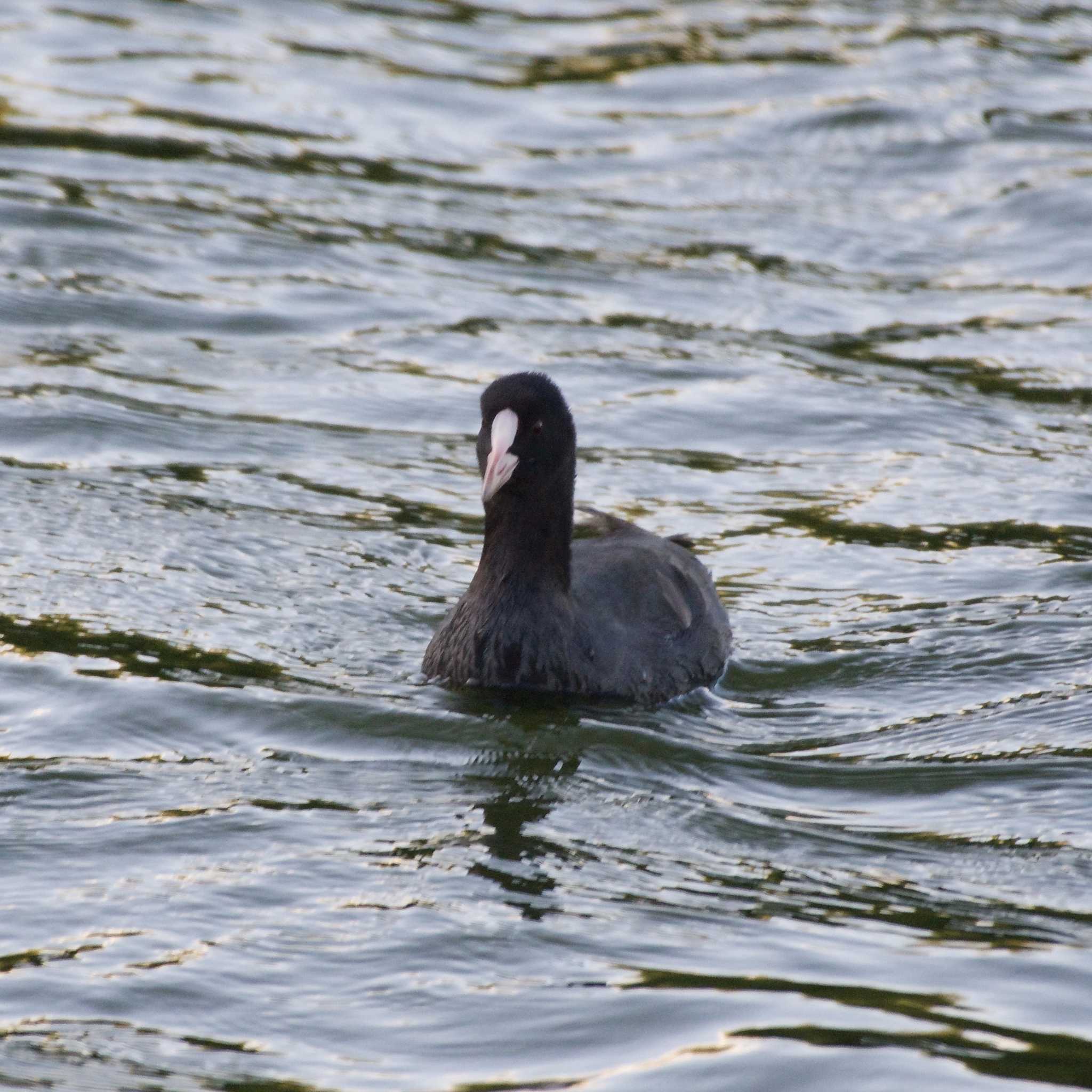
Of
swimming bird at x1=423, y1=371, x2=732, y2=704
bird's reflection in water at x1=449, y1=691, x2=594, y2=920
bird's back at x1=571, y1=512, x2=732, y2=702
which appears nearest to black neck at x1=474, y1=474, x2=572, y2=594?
swimming bird at x1=423, y1=371, x2=732, y2=704

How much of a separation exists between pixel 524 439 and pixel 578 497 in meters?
2.32

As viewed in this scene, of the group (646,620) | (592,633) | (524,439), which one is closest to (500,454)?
(524,439)

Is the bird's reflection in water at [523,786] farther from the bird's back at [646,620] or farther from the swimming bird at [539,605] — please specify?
the bird's back at [646,620]

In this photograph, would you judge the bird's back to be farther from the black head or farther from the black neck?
the black head

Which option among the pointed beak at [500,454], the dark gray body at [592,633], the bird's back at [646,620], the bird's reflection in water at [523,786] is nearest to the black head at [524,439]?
the pointed beak at [500,454]

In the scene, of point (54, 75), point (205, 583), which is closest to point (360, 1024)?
point (205, 583)

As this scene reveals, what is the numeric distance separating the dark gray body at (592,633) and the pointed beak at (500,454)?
1.14ft

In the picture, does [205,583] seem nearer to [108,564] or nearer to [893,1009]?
[108,564]

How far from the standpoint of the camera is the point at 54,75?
1306 centimetres

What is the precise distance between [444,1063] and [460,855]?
3.35 feet

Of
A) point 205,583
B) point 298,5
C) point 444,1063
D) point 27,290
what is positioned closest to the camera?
point 444,1063

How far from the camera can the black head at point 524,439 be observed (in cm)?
586

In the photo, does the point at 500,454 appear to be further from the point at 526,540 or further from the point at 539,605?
the point at 539,605

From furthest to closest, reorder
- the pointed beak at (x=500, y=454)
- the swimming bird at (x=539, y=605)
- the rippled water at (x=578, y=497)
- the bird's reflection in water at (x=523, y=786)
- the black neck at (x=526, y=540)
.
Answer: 1. the black neck at (x=526, y=540)
2. the swimming bird at (x=539, y=605)
3. the pointed beak at (x=500, y=454)
4. the bird's reflection in water at (x=523, y=786)
5. the rippled water at (x=578, y=497)
